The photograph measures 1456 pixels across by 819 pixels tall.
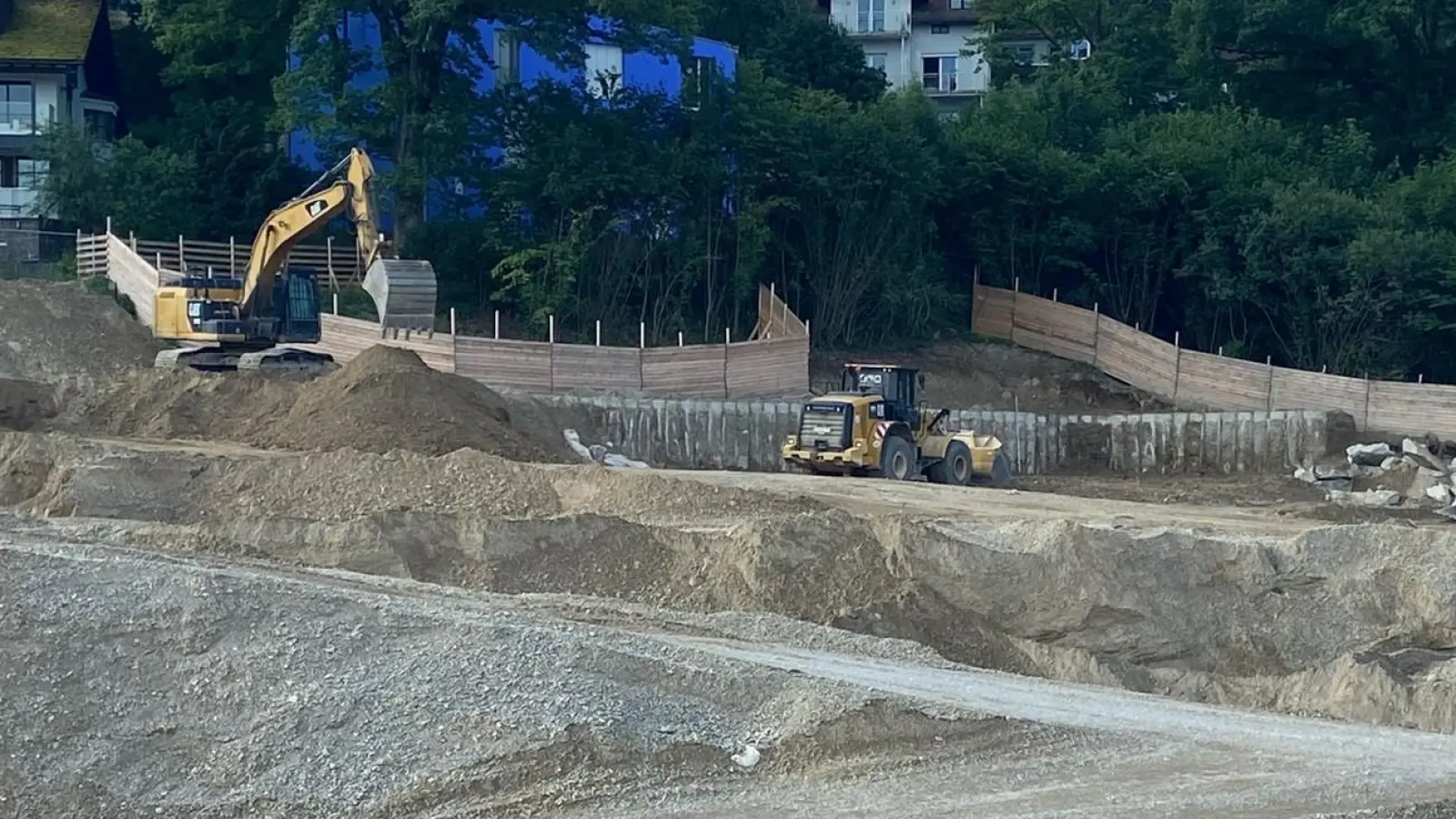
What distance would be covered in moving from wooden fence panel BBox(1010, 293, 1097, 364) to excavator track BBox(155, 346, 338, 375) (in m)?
17.6

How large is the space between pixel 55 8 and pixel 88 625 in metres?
40.5

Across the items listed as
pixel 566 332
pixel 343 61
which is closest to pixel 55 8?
pixel 343 61

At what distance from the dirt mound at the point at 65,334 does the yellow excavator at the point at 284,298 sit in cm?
338

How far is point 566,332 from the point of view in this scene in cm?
3828

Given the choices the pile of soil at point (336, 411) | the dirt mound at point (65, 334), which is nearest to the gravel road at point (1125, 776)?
the pile of soil at point (336, 411)

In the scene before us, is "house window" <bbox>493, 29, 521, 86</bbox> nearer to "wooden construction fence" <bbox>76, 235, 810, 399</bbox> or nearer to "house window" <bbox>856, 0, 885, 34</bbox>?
"wooden construction fence" <bbox>76, 235, 810, 399</bbox>

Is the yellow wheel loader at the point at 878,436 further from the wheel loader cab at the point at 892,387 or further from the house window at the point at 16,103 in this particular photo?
the house window at the point at 16,103

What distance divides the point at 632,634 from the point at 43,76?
38626mm

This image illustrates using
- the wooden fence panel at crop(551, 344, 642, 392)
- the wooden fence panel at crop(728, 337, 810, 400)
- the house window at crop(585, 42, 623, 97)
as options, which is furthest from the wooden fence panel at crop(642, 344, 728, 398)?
the house window at crop(585, 42, 623, 97)

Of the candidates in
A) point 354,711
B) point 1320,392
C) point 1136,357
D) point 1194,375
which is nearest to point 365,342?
point 1136,357

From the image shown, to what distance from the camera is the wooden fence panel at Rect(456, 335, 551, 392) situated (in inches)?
1245

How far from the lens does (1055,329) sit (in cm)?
4294

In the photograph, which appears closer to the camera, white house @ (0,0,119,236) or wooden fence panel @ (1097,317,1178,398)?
wooden fence panel @ (1097,317,1178,398)

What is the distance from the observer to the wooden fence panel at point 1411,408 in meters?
36.3
